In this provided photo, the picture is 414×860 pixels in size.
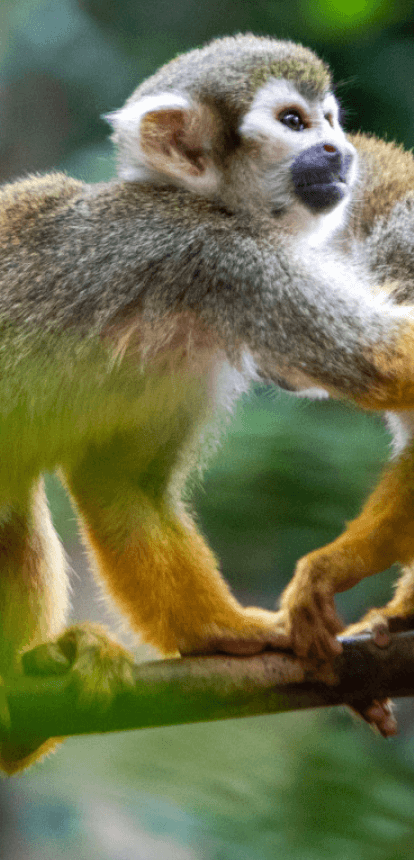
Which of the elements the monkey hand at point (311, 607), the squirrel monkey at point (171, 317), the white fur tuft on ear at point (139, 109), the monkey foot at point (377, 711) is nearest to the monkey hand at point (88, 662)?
the squirrel monkey at point (171, 317)

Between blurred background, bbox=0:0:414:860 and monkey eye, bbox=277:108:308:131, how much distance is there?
0.73 feet

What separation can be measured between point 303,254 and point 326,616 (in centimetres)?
68

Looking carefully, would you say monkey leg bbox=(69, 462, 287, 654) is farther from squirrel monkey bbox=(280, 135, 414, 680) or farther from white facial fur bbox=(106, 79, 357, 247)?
white facial fur bbox=(106, 79, 357, 247)

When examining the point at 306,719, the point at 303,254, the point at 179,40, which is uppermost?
the point at 179,40

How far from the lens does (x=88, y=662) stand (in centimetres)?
149

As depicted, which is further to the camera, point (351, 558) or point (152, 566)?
point (152, 566)

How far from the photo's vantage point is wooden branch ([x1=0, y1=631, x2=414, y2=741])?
1300mm

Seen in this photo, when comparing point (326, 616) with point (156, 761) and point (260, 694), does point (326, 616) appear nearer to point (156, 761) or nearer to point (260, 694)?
point (260, 694)

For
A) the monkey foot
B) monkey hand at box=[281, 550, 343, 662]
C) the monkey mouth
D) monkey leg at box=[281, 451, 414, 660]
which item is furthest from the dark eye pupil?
the monkey foot

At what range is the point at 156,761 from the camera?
1.48m

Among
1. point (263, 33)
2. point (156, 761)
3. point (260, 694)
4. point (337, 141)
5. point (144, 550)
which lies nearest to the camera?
point (260, 694)

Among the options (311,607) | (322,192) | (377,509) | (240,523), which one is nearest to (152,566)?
(240,523)

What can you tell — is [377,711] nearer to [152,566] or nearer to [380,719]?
[380,719]

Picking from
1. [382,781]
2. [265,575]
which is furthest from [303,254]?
[382,781]
